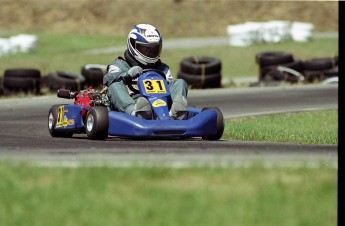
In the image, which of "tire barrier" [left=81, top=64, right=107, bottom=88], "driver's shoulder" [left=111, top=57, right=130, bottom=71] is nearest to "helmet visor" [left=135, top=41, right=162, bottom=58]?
"driver's shoulder" [left=111, top=57, right=130, bottom=71]

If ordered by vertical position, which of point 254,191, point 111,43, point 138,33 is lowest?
point 254,191

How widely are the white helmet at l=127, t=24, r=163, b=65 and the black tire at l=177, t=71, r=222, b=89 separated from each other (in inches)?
390

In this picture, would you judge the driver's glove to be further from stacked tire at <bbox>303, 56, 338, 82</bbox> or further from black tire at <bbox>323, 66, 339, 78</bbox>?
stacked tire at <bbox>303, 56, 338, 82</bbox>

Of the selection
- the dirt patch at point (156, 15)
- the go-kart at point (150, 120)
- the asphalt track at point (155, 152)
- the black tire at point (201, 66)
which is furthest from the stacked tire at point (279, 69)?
the dirt patch at point (156, 15)

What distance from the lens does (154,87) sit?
11.3 meters

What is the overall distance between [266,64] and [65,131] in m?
12.3

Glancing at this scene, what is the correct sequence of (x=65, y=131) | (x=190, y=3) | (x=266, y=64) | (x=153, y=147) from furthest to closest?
(x=190, y=3)
(x=266, y=64)
(x=65, y=131)
(x=153, y=147)

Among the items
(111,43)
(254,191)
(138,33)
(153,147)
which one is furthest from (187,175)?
(111,43)

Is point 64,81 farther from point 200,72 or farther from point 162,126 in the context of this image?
point 162,126

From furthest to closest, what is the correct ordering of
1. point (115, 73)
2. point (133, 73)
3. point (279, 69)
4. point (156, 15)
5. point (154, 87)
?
point (156, 15)
point (279, 69)
point (115, 73)
point (133, 73)
point (154, 87)

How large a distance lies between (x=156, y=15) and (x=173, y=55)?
17829mm

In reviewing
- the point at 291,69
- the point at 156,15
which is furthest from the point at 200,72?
the point at 156,15

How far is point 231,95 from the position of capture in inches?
818
